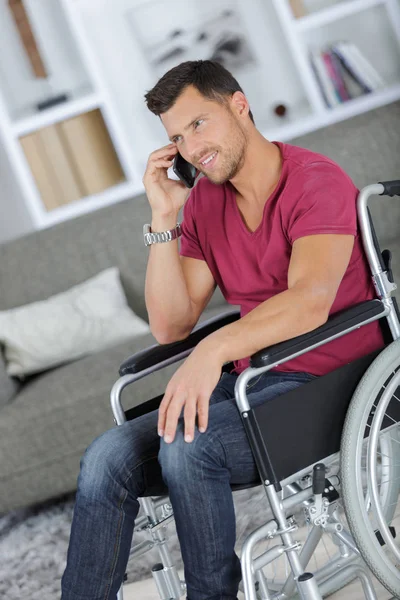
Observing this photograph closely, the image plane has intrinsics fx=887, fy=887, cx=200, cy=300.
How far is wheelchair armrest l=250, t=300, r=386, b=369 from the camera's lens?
4.44 feet

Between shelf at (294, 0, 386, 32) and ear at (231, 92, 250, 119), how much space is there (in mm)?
2053

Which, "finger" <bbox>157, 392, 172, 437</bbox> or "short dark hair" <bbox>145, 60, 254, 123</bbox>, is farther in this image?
"short dark hair" <bbox>145, 60, 254, 123</bbox>

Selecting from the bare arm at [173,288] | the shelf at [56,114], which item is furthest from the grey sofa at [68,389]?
the bare arm at [173,288]

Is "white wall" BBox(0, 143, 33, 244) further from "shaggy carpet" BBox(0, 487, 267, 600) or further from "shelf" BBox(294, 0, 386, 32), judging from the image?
"shaggy carpet" BBox(0, 487, 267, 600)

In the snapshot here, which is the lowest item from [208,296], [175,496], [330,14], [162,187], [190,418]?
[175,496]

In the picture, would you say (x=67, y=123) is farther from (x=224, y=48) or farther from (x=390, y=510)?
(x=390, y=510)

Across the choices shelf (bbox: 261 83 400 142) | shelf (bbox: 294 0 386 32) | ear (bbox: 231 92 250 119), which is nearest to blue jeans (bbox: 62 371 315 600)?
ear (bbox: 231 92 250 119)

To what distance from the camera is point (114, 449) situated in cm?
153

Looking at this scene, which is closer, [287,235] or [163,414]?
[163,414]

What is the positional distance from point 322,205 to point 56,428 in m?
1.47

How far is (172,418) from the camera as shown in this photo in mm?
1417

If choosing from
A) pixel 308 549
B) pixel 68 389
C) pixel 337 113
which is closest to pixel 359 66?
pixel 337 113

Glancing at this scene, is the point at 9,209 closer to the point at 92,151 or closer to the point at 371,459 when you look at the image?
the point at 92,151

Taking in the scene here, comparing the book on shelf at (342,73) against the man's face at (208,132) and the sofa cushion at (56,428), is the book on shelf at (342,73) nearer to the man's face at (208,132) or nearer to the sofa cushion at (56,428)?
the sofa cushion at (56,428)
